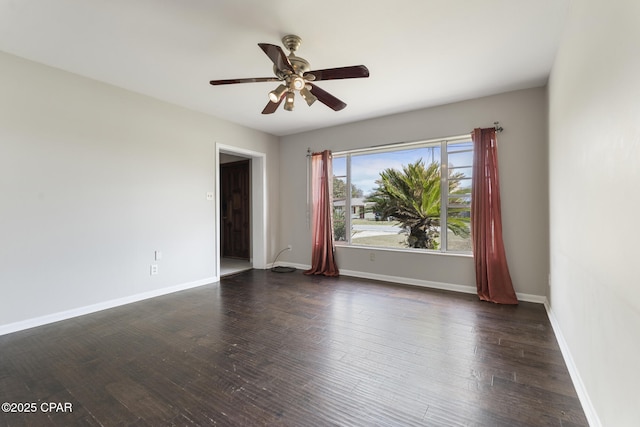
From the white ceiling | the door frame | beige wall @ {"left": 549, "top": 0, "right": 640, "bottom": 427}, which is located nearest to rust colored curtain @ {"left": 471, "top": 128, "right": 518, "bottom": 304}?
the white ceiling

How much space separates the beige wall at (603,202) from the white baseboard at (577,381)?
2 cm

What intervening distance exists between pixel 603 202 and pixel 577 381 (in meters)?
1.22

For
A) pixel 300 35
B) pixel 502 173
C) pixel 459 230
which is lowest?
pixel 459 230

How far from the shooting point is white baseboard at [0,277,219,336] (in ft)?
8.80

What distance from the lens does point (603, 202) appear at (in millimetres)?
1387

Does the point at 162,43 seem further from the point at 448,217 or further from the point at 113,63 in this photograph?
the point at 448,217

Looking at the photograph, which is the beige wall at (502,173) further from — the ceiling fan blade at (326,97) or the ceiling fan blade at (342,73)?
the ceiling fan blade at (342,73)

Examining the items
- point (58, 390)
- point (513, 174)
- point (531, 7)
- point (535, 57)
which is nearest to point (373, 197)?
point (513, 174)

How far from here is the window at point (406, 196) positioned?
13.2ft

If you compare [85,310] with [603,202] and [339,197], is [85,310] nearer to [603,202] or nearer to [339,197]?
[339,197]

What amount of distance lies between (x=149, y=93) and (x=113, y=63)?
0.78m

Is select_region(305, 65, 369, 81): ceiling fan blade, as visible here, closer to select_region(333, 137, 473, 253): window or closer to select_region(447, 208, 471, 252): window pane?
select_region(333, 137, 473, 253): window

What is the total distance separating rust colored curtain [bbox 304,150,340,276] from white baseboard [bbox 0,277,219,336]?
201 cm

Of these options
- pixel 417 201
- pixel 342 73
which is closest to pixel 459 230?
pixel 417 201
